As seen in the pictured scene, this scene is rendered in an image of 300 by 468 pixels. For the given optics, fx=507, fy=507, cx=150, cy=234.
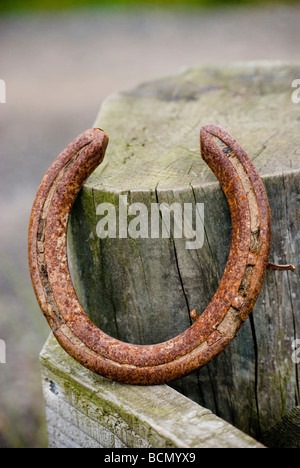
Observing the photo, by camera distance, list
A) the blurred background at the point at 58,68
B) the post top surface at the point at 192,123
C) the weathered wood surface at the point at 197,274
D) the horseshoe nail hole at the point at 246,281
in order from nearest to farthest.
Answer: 1. the horseshoe nail hole at the point at 246,281
2. the weathered wood surface at the point at 197,274
3. the post top surface at the point at 192,123
4. the blurred background at the point at 58,68

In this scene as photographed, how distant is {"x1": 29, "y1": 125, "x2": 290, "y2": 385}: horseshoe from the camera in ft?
5.37

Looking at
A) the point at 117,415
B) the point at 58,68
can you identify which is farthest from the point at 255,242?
the point at 58,68

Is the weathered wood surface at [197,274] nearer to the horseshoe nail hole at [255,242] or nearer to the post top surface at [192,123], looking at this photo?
the post top surface at [192,123]

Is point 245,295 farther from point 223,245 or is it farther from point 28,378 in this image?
point 28,378

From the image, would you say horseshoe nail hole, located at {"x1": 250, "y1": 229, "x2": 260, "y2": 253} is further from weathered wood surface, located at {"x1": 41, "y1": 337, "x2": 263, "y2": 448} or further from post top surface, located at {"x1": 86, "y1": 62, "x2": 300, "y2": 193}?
weathered wood surface, located at {"x1": 41, "y1": 337, "x2": 263, "y2": 448}

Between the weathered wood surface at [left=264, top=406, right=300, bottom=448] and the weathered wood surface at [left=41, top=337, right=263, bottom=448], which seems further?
the weathered wood surface at [left=264, top=406, right=300, bottom=448]

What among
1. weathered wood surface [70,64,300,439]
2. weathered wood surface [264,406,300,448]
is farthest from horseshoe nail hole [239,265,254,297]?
weathered wood surface [264,406,300,448]

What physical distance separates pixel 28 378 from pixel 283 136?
9.05ft

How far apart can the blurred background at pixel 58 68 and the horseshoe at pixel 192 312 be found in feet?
6.08

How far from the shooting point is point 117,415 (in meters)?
1.62

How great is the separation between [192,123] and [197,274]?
2.87ft

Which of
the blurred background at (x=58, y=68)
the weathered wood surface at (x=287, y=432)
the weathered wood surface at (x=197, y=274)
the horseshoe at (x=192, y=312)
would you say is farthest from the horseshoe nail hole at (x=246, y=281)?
the blurred background at (x=58, y=68)

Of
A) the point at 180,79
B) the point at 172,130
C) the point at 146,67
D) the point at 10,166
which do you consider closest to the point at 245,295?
the point at 172,130

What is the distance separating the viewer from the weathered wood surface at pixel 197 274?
177cm
